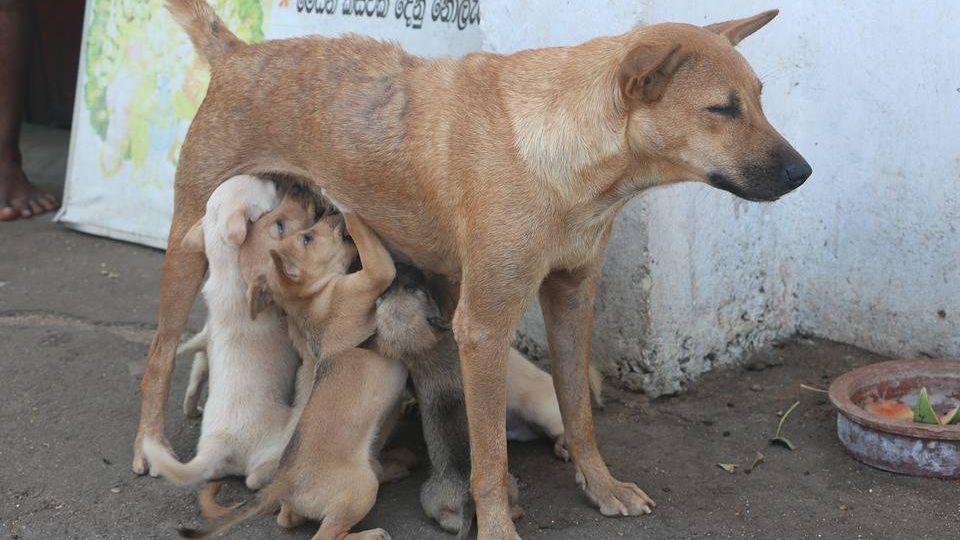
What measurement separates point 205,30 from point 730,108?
7.58 ft

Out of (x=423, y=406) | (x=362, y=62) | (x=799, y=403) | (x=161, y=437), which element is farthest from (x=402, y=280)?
(x=799, y=403)

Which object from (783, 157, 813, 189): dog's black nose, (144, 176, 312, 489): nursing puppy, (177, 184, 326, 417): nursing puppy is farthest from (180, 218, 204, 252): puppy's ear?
(783, 157, 813, 189): dog's black nose

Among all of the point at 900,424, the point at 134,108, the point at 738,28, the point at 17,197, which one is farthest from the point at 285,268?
the point at 17,197

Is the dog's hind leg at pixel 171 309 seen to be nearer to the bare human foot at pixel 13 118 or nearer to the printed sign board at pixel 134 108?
the printed sign board at pixel 134 108

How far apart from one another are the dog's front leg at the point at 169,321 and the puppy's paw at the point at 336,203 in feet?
2.01

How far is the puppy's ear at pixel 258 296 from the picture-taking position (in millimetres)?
4641

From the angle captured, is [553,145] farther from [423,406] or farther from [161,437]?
[161,437]

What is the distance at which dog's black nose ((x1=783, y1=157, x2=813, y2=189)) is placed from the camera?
3842 millimetres

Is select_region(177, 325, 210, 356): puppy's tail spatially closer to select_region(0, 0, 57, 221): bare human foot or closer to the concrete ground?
the concrete ground

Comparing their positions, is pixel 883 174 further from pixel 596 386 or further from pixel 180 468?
pixel 180 468

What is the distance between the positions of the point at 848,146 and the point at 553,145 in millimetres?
2016

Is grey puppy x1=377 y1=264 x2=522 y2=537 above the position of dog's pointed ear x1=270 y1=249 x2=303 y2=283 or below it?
below

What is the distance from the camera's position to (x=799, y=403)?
17.5ft

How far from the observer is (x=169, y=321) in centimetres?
506
